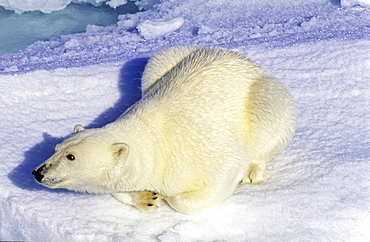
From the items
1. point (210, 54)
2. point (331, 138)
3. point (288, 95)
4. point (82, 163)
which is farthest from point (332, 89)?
point (82, 163)

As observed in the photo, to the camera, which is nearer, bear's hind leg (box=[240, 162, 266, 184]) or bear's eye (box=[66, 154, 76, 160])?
bear's eye (box=[66, 154, 76, 160])

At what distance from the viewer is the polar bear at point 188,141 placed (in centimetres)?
268

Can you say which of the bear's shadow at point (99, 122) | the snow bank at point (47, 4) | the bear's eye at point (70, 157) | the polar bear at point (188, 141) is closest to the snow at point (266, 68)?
the bear's shadow at point (99, 122)

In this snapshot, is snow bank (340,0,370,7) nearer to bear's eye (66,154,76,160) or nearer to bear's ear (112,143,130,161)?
bear's ear (112,143,130,161)

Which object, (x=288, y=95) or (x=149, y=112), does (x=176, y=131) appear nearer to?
(x=149, y=112)

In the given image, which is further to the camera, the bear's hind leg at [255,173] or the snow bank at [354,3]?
the snow bank at [354,3]

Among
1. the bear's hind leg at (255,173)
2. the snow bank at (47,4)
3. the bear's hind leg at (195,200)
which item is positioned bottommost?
the bear's hind leg at (255,173)

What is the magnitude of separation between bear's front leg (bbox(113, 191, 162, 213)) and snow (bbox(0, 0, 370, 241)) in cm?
5

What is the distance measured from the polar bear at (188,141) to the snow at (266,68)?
163mm

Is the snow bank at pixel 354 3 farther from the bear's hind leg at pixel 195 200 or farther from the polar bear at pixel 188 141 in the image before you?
the bear's hind leg at pixel 195 200

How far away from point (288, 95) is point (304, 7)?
3.24 metres

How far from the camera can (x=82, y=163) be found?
2.64 metres

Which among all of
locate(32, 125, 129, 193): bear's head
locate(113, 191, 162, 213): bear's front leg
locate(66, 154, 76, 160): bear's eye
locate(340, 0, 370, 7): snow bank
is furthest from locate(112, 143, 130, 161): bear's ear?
locate(340, 0, 370, 7): snow bank

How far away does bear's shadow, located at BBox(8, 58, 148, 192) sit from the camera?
10.7 feet
